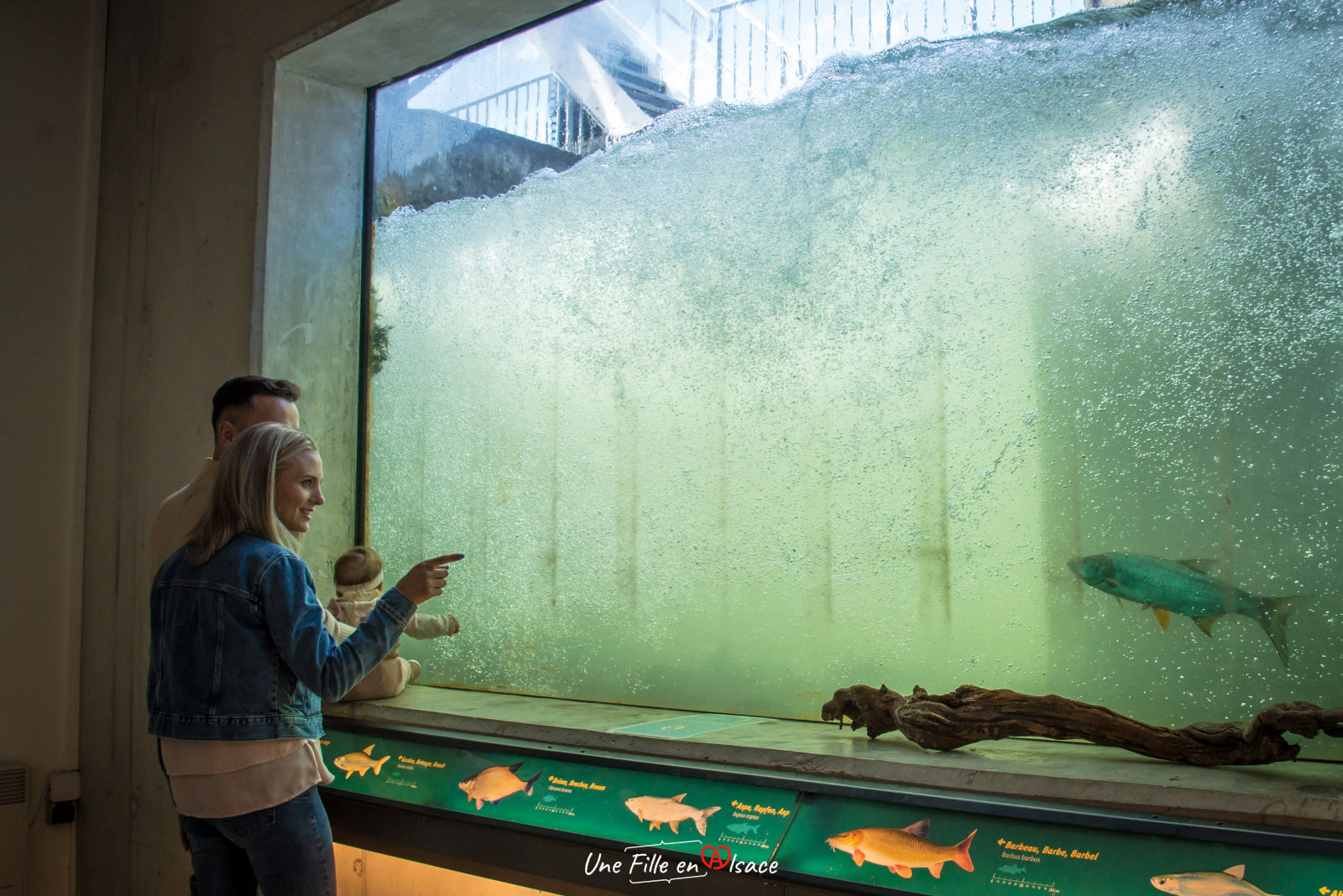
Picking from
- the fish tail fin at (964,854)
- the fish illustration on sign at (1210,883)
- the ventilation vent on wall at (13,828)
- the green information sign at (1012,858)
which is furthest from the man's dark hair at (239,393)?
the ventilation vent on wall at (13,828)

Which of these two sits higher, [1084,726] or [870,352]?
[870,352]

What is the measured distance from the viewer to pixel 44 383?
4.03 m

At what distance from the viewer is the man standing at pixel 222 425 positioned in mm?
Answer: 2289

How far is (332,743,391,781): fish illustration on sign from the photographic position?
9.22 feet

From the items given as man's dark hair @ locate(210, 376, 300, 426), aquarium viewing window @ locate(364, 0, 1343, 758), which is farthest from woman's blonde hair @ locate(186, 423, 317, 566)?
aquarium viewing window @ locate(364, 0, 1343, 758)

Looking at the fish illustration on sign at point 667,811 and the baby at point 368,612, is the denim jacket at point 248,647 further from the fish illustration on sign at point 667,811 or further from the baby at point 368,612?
the baby at point 368,612

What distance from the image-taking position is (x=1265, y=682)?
240 centimetres

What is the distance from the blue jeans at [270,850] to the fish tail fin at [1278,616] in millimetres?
2183

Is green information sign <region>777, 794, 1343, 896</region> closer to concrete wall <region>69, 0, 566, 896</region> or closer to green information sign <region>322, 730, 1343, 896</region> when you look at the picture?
green information sign <region>322, 730, 1343, 896</region>

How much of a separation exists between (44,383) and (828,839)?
12.6 feet

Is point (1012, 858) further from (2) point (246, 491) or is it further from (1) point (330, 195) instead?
(1) point (330, 195)

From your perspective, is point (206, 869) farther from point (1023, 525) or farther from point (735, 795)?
point (1023, 525)

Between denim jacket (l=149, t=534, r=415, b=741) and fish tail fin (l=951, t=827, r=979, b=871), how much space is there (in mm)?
1127

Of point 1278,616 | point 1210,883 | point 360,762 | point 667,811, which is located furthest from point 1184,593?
point 360,762
